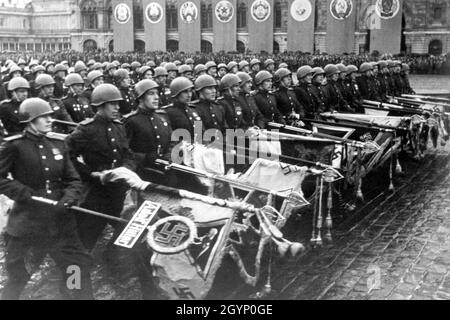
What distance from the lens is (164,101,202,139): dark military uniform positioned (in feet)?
23.4

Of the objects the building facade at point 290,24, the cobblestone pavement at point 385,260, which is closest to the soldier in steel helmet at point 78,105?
the cobblestone pavement at point 385,260

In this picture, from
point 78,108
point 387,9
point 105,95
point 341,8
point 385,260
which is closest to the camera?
point 105,95

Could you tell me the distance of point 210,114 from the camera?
25.5 ft

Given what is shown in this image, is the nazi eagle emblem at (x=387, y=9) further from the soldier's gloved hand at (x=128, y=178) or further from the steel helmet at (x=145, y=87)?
the soldier's gloved hand at (x=128, y=178)

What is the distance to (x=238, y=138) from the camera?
8.09 meters

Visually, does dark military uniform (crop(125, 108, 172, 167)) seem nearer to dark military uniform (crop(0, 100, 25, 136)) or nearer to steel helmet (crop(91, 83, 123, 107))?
steel helmet (crop(91, 83, 123, 107))

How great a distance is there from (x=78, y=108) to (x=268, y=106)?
312 centimetres

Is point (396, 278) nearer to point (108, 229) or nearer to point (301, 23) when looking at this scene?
point (108, 229)

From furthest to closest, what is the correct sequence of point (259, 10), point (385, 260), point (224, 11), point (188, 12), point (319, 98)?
point (188, 12)
point (224, 11)
point (259, 10)
point (319, 98)
point (385, 260)

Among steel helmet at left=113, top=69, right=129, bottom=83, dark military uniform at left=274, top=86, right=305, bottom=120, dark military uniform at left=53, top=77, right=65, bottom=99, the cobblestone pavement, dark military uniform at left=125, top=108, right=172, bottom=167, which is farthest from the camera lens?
dark military uniform at left=53, top=77, right=65, bottom=99

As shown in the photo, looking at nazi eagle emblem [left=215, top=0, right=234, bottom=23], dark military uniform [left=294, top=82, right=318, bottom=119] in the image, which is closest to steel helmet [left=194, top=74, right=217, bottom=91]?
dark military uniform [left=294, top=82, right=318, bottom=119]

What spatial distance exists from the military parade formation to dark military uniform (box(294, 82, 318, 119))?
0.02 meters

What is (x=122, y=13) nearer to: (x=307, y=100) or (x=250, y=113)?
(x=307, y=100)

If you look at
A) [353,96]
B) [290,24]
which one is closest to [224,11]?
[290,24]
